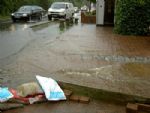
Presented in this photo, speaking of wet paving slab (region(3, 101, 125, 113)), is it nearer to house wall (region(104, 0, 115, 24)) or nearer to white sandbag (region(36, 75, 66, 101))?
white sandbag (region(36, 75, 66, 101))

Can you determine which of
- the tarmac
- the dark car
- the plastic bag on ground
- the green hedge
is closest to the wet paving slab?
the tarmac

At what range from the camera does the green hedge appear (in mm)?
16141

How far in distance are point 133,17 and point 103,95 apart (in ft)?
35.8

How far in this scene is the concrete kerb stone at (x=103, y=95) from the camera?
5830 mm

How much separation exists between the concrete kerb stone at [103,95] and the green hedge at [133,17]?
10.6 meters

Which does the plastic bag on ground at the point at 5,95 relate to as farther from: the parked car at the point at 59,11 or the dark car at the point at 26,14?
the parked car at the point at 59,11

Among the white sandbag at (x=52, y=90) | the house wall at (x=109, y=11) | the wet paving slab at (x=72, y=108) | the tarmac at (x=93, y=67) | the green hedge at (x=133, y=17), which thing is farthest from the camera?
the house wall at (x=109, y=11)

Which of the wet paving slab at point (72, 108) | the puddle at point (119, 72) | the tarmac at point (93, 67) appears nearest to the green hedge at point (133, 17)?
the tarmac at point (93, 67)

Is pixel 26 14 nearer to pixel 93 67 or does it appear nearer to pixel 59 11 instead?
pixel 59 11

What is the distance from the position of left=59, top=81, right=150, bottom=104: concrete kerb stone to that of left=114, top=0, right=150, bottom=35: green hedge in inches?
417

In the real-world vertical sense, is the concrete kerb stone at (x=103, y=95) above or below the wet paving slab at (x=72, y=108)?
above

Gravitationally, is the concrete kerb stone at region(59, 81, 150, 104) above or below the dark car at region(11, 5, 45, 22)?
above

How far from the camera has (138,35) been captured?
16.5m

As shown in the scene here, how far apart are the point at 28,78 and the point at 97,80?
1.82 meters
